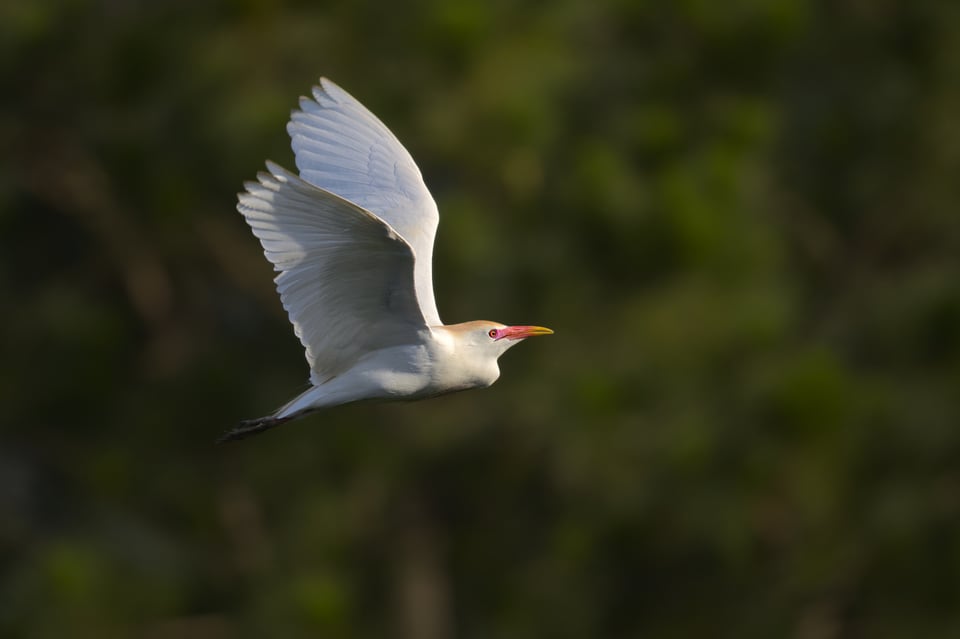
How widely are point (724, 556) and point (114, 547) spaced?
3829 millimetres

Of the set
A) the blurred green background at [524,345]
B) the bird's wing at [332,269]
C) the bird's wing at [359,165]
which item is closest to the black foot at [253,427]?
the bird's wing at [332,269]

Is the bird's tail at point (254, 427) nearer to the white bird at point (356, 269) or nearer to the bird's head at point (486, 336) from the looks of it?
the white bird at point (356, 269)

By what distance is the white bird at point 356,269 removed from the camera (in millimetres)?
5023

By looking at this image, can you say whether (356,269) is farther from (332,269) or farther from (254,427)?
(254,427)

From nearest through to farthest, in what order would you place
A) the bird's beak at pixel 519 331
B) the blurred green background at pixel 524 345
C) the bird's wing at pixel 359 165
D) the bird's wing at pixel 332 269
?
1. the bird's wing at pixel 332 269
2. the bird's beak at pixel 519 331
3. the bird's wing at pixel 359 165
4. the blurred green background at pixel 524 345

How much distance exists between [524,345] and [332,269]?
522 cm

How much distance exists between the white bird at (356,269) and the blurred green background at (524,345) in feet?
12.1

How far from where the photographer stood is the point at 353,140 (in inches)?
239

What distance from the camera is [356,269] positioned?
5.21m

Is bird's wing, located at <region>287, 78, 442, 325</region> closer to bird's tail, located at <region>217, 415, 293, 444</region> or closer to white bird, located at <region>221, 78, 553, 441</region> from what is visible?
white bird, located at <region>221, 78, 553, 441</region>

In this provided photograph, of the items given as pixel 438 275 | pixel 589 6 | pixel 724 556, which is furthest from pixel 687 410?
pixel 589 6

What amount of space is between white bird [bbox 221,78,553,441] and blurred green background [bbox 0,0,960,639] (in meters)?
3.68

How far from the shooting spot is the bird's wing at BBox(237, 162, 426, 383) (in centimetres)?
495

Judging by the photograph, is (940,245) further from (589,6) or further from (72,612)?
(72,612)
